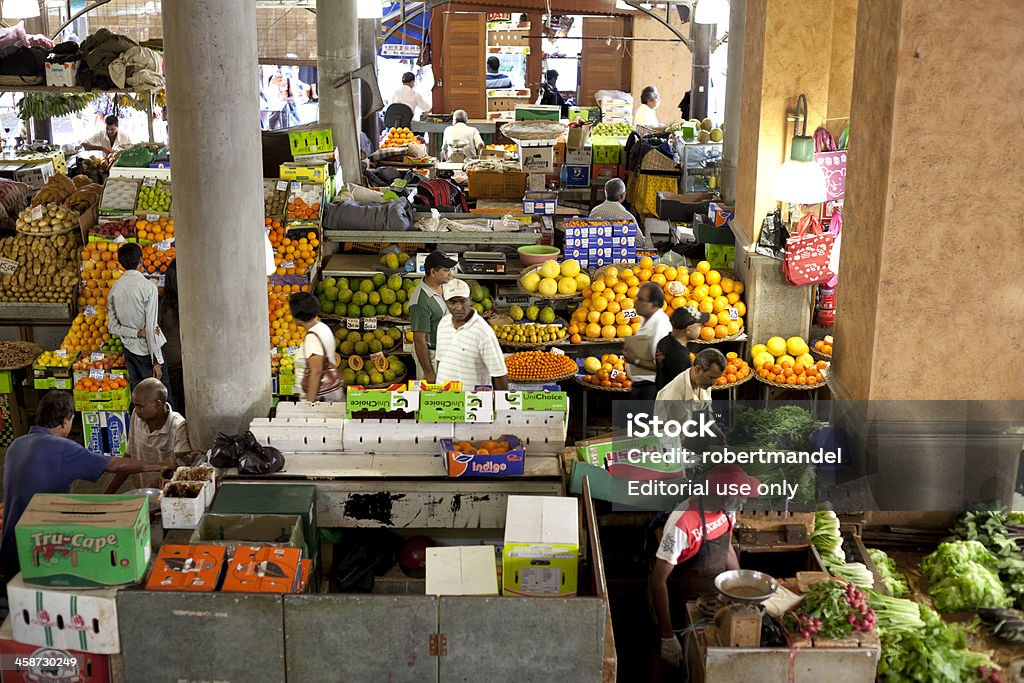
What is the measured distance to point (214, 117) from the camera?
5.91 m

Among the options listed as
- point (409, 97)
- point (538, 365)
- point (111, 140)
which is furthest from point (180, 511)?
point (409, 97)

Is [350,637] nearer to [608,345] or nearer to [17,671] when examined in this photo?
[17,671]

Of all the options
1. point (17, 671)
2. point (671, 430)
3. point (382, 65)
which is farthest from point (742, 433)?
point (382, 65)

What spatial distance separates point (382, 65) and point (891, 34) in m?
20.1

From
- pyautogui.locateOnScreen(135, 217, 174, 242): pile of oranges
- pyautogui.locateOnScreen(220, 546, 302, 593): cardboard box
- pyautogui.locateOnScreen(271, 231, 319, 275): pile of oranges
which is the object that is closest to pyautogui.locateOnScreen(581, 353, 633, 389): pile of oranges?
pyautogui.locateOnScreen(271, 231, 319, 275): pile of oranges

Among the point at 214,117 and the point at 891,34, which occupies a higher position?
the point at 891,34

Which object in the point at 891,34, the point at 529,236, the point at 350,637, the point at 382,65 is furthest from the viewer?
the point at 382,65

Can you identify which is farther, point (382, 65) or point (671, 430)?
point (382, 65)

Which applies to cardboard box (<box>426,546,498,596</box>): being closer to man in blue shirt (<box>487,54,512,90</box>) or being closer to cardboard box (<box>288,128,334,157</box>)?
cardboard box (<box>288,128,334,157</box>)

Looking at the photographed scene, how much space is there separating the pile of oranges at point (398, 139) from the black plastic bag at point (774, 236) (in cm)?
857

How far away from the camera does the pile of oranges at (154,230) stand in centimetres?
891

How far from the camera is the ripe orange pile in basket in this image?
8195 millimetres

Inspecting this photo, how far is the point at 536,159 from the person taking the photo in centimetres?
1255

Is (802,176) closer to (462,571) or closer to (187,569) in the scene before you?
(462,571)
